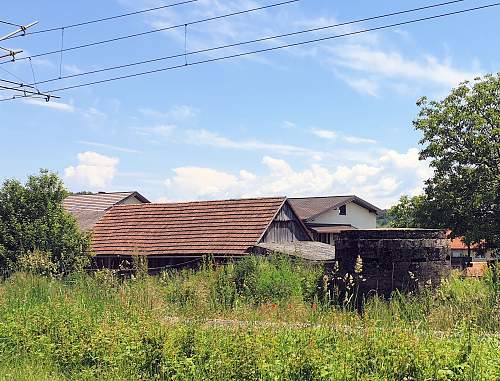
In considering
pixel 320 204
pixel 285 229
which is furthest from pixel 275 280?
pixel 320 204

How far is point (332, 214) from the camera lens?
5100 cm

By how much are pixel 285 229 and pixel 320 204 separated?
21542 mm

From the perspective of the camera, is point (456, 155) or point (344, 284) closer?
point (344, 284)

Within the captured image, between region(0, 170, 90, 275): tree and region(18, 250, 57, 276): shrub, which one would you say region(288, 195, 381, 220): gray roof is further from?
region(18, 250, 57, 276): shrub

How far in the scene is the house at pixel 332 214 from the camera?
4766 cm

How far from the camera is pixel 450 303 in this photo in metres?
9.06

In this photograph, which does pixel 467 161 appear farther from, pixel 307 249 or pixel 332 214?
pixel 332 214

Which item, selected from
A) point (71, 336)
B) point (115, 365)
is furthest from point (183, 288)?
point (115, 365)

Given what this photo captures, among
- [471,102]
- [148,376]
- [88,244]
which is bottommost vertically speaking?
[148,376]

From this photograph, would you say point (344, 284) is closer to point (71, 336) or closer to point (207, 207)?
point (71, 336)

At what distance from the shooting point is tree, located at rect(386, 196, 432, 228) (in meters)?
32.8

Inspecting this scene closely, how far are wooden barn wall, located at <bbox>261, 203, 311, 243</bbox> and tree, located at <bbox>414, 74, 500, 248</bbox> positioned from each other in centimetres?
708

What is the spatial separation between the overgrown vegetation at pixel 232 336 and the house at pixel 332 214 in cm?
3618

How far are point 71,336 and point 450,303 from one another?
5.34 meters
